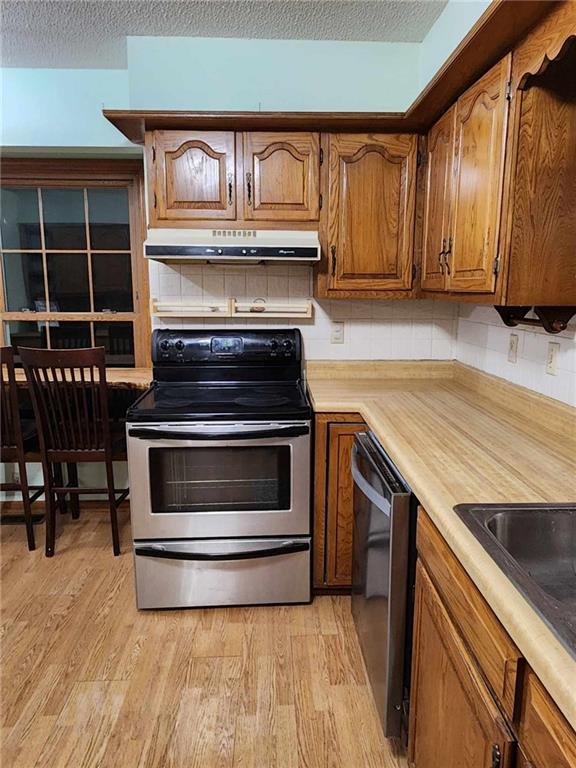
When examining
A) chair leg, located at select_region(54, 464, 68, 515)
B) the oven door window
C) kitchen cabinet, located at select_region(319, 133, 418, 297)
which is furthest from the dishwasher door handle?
chair leg, located at select_region(54, 464, 68, 515)

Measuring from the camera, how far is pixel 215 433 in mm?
2137

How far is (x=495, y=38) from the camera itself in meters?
1.47

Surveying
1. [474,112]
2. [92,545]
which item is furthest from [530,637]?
[92,545]

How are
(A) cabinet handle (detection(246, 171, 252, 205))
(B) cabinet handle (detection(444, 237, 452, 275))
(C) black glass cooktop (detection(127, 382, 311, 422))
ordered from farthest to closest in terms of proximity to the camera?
(A) cabinet handle (detection(246, 171, 252, 205)) < (C) black glass cooktop (detection(127, 382, 311, 422)) < (B) cabinet handle (detection(444, 237, 452, 275))

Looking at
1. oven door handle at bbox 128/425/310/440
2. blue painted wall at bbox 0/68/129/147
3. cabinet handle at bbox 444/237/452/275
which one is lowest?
oven door handle at bbox 128/425/310/440

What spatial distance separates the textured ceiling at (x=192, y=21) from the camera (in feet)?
7.42

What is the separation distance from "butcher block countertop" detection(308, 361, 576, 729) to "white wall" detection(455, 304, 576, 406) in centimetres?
5

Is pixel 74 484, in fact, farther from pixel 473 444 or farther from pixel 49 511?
pixel 473 444

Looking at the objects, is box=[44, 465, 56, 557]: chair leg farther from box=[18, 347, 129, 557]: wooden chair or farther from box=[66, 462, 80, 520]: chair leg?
box=[66, 462, 80, 520]: chair leg

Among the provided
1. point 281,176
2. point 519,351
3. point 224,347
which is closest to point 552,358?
point 519,351

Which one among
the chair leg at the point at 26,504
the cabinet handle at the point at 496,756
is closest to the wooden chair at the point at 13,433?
the chair leg at the point at 26,504

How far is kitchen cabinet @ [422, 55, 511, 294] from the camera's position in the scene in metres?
1.60

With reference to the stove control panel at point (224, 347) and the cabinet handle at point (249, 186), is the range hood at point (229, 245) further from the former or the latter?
the stove control panel at point (224, 347)

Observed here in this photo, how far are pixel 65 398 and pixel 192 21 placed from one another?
6.26 ft
